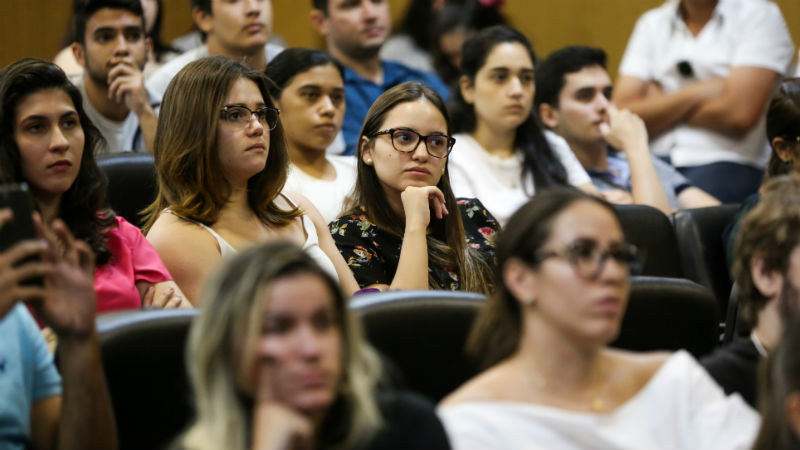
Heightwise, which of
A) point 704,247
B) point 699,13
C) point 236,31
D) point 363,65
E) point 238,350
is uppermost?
point 699,13

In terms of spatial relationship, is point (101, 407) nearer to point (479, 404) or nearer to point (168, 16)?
point (479, 404)

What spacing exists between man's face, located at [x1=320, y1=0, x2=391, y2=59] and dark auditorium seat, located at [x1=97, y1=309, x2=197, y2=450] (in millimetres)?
2200

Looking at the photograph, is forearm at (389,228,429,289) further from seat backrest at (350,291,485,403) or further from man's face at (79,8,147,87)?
man's face at (79,8,147,87)

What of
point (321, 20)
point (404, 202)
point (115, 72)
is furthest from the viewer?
point (321, 20)

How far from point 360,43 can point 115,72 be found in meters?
0.94

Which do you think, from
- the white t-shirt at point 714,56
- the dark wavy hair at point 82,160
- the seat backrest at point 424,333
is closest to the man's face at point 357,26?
the white t-shirt at point 714,56

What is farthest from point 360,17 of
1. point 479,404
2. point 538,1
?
point 479,404

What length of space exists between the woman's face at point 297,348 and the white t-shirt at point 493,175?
69.7 inches

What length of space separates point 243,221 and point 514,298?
0.85 metres

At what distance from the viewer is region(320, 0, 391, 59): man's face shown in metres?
3.48

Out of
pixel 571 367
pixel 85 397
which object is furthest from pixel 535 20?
pixel 85 397

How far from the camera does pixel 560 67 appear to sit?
3406 mm

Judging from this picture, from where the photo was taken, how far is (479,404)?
1.34 metres

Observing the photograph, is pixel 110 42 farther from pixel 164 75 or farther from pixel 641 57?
pixel 641 57
